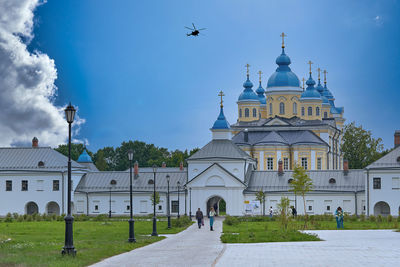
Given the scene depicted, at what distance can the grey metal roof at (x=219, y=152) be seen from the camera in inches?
2983

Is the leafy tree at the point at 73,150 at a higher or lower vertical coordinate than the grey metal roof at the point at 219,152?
higher

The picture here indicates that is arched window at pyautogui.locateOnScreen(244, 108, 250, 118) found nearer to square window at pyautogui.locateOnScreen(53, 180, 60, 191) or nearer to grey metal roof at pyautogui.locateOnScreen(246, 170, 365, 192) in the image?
grey metal roof at pyautogui.locateOnScreen(246, 170, 365, 192)

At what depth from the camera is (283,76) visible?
103562 mm

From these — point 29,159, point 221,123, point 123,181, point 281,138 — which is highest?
point 221,123

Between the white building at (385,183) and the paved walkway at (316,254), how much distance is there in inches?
1479

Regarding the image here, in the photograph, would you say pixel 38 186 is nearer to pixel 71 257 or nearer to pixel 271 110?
pixel 271 110

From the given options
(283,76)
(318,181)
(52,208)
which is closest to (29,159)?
(52,208)

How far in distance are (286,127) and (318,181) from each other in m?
25.2

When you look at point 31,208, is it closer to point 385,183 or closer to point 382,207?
point 382,207

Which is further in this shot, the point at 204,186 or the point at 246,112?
the point at 246,112

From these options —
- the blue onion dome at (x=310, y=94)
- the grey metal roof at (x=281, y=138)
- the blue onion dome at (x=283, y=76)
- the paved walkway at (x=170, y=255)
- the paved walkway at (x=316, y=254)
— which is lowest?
the paved walkway at (x=170, y=255)

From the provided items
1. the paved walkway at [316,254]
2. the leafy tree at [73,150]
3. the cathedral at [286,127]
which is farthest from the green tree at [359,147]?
the paved walkway at [316,254]

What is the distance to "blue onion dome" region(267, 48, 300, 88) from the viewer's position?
104 meters

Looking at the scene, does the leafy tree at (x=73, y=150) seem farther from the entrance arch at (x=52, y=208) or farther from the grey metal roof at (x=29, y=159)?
the entrance arch at (x=52, y=208)
